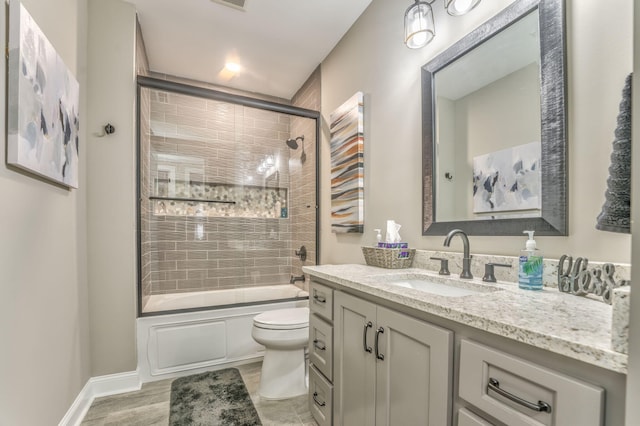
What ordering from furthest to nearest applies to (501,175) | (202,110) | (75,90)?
1. (202,110)
2. (75,90)
3. (501,175)

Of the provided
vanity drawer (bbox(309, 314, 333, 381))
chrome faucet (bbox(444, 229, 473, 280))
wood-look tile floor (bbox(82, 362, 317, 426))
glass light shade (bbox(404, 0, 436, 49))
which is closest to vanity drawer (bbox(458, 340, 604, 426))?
chrome faucet (bbox(444, 229, 473, 280))

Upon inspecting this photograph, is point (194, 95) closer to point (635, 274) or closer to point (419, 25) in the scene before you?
point (419, 25)

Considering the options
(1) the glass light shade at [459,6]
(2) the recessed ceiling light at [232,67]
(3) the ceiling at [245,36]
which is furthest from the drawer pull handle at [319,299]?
(2) the recessed ceiling light at [232,67]

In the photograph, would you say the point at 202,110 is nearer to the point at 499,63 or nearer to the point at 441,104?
the point at 441,104

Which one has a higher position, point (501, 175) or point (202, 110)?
point (202, 110)

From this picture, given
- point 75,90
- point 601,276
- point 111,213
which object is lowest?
point 601,276

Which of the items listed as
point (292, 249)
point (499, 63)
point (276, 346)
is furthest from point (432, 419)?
point (292, 249)

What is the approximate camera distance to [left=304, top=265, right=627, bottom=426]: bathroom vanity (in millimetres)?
549

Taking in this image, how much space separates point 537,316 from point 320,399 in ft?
4.18

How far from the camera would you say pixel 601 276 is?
87 cm

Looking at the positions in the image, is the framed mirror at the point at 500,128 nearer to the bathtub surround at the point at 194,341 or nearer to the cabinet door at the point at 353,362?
the cabinet door at the point at 353,362

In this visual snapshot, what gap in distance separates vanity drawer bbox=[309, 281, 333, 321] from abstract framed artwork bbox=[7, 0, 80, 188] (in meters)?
1.35

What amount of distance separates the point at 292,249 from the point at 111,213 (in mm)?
1671

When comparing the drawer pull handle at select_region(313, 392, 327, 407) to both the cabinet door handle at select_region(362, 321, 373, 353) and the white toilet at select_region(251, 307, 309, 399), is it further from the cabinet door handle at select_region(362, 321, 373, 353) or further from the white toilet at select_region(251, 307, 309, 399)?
the cabinet door handle at select_region(362, 321, 373, 353)
